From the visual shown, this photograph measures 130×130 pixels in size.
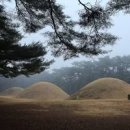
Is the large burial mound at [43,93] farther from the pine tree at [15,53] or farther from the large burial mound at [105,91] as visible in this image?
the pine tree at [15,53]

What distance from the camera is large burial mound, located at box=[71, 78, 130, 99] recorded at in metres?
33.5

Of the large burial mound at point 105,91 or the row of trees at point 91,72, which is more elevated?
the row of trees at point 91,72

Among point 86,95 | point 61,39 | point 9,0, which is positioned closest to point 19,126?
point 61,39

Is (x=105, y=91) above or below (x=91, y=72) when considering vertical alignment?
below

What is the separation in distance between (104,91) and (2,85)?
4243 cm

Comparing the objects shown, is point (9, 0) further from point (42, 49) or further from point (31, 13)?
point (42, 49)

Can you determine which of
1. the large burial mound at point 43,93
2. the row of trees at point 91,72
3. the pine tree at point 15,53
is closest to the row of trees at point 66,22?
the pine tree at point 15,53

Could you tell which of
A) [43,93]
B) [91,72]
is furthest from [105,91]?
[91,72]

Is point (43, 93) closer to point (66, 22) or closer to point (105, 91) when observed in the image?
point (105, 91)

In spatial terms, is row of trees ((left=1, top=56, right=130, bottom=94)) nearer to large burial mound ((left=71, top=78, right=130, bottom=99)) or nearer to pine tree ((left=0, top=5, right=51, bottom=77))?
large burial mound ((left=71, top=78, right=130, bottom=99))

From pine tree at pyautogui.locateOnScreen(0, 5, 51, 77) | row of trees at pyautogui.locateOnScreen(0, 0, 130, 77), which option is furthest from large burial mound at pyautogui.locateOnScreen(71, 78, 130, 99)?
row of trees at pyautogui.locateOnScreen(0, 0, 130, 77)

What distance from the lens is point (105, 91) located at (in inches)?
1361

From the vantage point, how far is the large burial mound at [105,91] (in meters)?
33.5

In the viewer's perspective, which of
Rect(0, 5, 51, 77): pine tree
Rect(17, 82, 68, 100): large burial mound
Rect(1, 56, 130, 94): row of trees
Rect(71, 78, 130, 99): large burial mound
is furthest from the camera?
Rect(1, 56, 130, 94): row of trees
